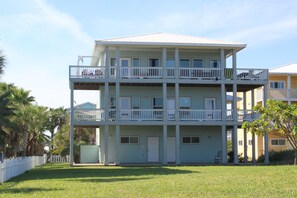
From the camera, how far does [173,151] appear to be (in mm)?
37781

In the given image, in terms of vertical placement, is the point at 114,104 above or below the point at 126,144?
above

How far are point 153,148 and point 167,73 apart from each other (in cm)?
571

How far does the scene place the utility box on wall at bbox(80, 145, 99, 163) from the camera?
1618 inches

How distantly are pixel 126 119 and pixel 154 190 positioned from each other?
806 inches

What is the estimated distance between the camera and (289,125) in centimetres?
3014

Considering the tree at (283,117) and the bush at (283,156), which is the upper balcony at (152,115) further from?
the tree at (283,117)

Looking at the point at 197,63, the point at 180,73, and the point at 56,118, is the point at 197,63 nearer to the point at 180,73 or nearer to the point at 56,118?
the point at 180,73

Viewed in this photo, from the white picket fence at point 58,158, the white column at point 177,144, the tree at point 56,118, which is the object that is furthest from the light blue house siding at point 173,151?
the tree at point 56,118

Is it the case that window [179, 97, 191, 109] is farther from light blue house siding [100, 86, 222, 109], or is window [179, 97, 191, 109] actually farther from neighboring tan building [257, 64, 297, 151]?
neighboring tan building [257, 64, 297, 151]

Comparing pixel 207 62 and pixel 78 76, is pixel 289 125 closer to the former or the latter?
pixel 207 62

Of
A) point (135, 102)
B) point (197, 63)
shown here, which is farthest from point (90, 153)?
point (197, 63)

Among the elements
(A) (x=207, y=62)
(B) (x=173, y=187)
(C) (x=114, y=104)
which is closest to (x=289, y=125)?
(A) (x=207, y=62)

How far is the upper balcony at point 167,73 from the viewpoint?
34.8 metres

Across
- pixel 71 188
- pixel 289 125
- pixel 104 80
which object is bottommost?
pixel 71 188
